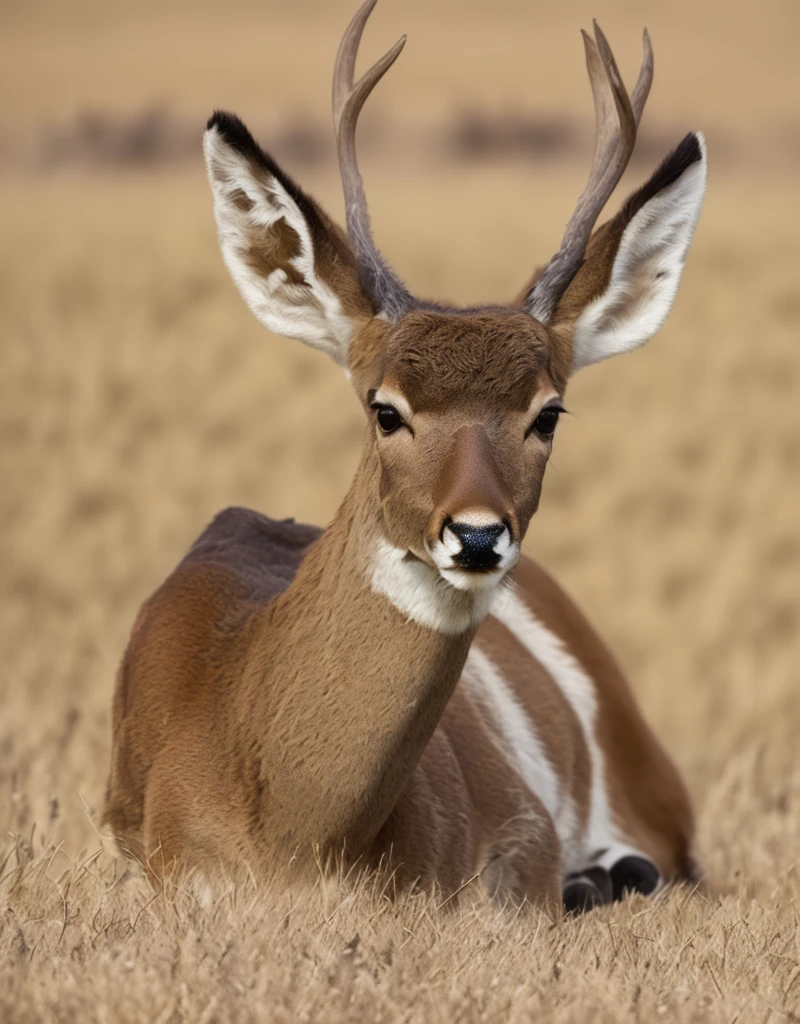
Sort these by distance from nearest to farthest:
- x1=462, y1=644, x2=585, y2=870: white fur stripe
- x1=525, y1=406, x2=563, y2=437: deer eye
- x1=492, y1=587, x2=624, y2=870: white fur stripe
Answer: x1=525, y1=406, x2=563, y2=437: deer eye → x1=462, y1=644, x2=585, y2=870: white fur stripe → x1=492, y1=587, x2=624, y2=870: white fur stripe

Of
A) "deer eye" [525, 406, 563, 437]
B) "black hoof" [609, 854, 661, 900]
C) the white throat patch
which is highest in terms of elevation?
"deer eye" [525, 406, 563, 437]

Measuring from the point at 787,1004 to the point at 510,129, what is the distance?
25156mm

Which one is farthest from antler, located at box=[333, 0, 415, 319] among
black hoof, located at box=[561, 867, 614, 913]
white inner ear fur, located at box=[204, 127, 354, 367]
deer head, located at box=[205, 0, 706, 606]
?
black hoof, located at box=[561, 867, 614, 913]

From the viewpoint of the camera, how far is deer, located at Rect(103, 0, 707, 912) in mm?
4398

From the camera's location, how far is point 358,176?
16.5 feet

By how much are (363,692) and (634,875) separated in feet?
8.16

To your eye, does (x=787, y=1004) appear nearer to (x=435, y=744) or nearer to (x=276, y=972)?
(x=276, y=972)

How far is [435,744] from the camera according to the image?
5242 mm

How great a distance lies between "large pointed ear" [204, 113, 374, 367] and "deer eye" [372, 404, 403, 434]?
0.49m

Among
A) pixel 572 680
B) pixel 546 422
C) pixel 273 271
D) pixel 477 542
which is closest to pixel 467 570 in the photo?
pixel 477 542

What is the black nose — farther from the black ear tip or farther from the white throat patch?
the black ear tip

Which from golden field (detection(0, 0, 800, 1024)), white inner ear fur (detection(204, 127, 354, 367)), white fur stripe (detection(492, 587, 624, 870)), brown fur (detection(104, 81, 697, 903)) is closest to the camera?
golden field (detection(0, 0, 800, 1024))

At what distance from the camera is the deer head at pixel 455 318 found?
4.26 metres

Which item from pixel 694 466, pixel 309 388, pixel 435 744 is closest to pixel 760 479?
pixel 694 466
